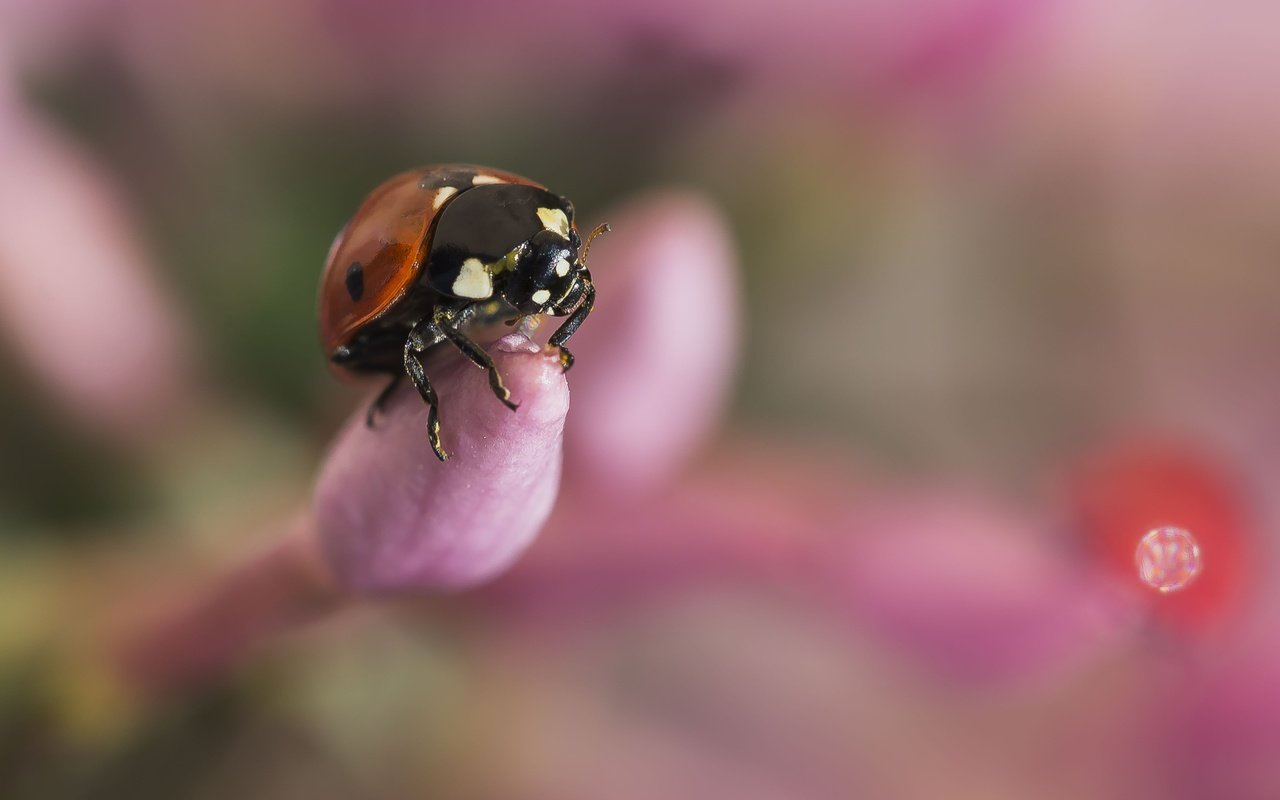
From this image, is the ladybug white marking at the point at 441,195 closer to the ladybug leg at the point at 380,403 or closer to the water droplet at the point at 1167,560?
the ladybug leg at the point at 380,403

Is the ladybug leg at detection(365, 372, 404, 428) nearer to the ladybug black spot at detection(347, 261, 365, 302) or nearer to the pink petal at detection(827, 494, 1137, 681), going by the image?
the ladybug black spot at detection(347, 261, 365, 302)

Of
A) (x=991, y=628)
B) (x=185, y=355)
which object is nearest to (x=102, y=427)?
(x=185, y=355)

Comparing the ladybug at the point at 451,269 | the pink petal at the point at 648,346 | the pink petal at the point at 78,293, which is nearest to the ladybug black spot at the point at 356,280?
the ladybug at the point at 451,269

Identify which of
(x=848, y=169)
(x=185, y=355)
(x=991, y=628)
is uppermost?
(x=848, y=169)

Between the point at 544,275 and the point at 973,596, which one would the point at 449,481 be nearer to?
the point at 544,275

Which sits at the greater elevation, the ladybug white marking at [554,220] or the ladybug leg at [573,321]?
the ladybug white marking at [554,220]

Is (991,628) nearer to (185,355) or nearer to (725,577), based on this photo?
(725,577)

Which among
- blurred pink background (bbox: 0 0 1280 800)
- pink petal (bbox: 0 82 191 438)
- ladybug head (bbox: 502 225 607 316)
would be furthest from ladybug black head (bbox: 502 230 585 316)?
pink petal (bbox: 0 82 191 438)

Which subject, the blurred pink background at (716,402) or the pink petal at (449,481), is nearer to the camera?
the pink petal at (449,481)
